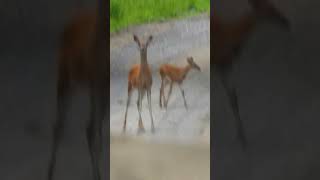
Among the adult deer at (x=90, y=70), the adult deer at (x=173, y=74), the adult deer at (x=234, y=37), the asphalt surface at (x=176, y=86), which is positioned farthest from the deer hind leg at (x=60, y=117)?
the adult deer at (x=234, y=37)

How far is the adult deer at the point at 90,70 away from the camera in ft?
4.08

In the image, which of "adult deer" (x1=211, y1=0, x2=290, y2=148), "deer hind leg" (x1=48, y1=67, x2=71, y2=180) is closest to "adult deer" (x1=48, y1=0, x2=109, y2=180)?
"deer hind leg" (x1=48, y1=67, x2=71, y2=180)

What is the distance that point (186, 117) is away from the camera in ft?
3.94

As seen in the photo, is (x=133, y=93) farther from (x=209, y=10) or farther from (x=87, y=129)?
(x=209, y=10)

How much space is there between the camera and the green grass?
1199mm

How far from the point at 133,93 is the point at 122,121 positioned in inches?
2.9

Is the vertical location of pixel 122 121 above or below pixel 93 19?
below

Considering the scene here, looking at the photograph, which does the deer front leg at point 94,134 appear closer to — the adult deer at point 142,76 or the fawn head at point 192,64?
the adult deer at point 142,76

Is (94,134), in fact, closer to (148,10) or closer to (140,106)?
(140,106)

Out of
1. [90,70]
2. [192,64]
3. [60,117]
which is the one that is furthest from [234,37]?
[60,117]

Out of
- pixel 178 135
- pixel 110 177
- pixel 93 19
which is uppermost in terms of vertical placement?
pixel 93 19

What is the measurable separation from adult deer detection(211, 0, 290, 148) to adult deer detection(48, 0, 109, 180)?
27 centimetres

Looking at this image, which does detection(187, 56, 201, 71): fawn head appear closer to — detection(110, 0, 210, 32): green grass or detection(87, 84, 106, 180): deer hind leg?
detection(110, 0, 210, 32): green grass

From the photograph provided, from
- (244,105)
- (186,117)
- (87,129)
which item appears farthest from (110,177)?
(244,105)
